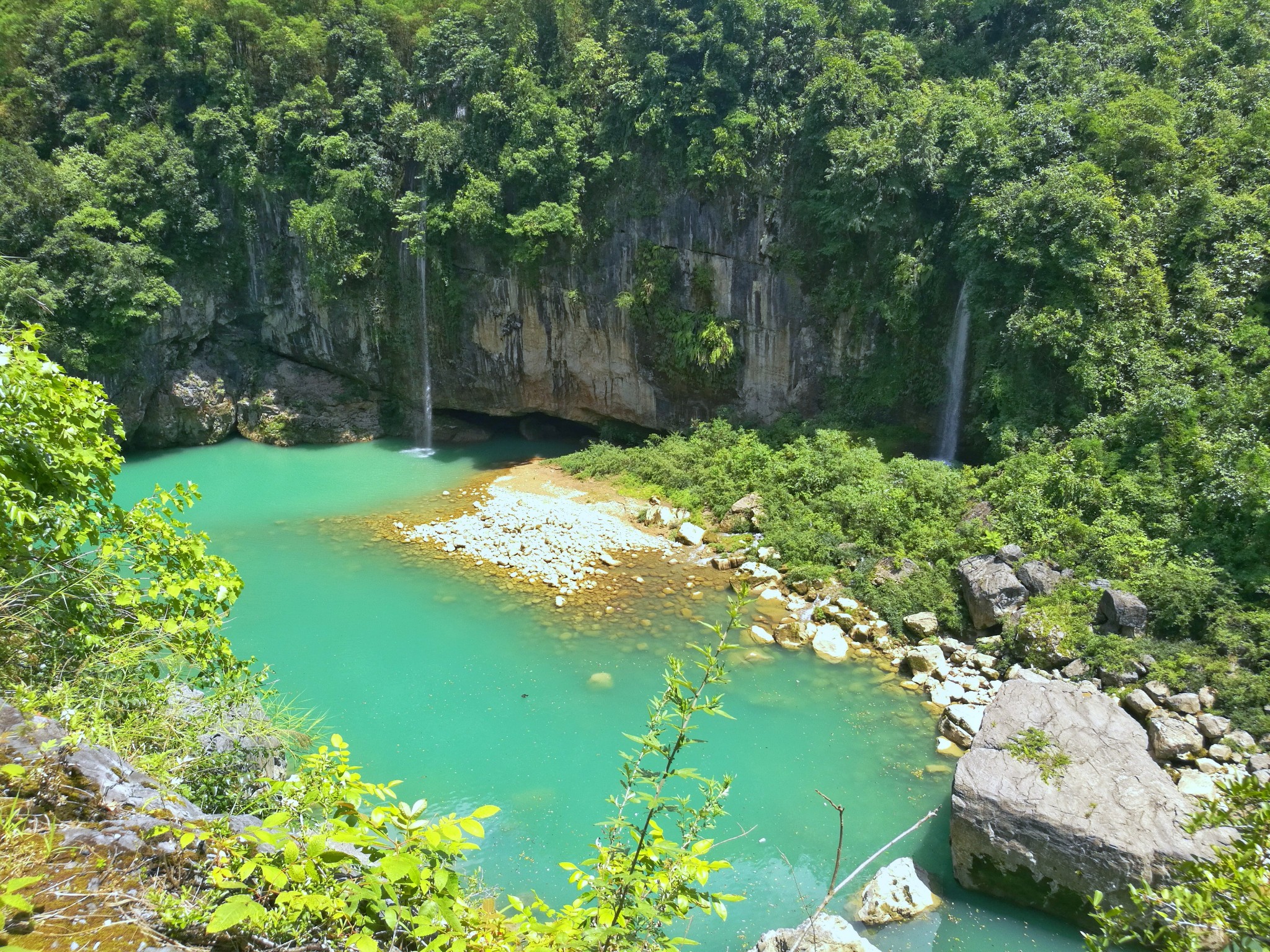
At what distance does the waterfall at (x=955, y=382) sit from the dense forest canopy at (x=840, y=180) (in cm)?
38

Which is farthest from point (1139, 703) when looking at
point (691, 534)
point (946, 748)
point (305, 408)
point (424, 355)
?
point (305, 408)

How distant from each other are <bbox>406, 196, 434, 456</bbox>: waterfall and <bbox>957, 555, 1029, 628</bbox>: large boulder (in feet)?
42.6

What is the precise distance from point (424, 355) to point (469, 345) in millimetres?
1294

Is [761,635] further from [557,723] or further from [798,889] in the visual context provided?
[798,889]

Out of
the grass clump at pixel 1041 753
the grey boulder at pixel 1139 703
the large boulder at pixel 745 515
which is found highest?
the large boulder at pixel 745 515

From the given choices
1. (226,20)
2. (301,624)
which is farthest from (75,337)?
(301,624)

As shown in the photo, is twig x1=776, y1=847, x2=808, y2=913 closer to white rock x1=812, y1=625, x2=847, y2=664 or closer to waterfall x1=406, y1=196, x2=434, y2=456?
white rock x1=812, y1=625, x2=847, y2=664

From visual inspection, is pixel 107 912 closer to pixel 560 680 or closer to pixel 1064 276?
pixel 560 680

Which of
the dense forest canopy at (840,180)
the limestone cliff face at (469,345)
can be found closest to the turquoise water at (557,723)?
the dense forest canopy at (840,180)

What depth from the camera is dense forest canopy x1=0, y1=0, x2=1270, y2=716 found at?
11125mm

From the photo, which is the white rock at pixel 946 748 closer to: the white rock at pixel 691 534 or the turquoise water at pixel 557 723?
the turquoise water at pixel 557 723

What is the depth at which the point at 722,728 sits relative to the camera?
8742 mm

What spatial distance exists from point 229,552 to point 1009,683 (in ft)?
40.1

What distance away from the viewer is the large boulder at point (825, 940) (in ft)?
17.6
